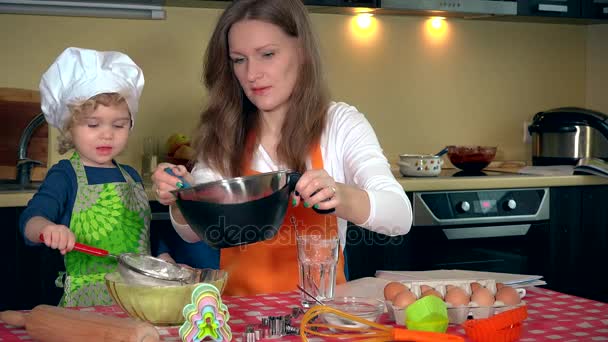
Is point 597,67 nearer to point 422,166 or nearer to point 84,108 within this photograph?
point 422,166

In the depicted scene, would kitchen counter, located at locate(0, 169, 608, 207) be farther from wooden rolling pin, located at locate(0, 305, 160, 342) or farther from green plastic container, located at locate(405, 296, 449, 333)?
green plastic container, located at locate(405, 296, 449, 333)

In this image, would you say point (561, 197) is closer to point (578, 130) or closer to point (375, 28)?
point (578, 130)

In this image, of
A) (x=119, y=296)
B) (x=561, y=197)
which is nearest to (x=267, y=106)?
(x=119, y=296)

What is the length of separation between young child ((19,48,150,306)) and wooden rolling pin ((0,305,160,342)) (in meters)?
0.62

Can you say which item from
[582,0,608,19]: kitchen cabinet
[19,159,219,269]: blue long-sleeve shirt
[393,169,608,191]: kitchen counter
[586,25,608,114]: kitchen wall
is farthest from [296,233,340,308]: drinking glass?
[586,25,608,114]: kitchen wall

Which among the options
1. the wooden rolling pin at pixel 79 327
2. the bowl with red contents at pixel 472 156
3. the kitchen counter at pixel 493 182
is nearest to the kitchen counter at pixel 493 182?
the kitchen counter at pixel 493 182

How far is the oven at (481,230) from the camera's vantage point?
287 centimetres

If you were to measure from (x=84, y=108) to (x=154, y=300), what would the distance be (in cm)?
78

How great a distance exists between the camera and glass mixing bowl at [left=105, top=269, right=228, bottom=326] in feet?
4.09

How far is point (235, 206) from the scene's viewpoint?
1.32m

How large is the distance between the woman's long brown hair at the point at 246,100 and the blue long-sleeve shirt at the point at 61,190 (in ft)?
0.82

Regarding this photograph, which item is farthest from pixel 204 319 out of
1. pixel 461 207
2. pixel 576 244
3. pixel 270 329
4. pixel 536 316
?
pixel 576 244

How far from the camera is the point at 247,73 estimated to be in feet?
6.09

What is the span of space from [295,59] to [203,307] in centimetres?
93
